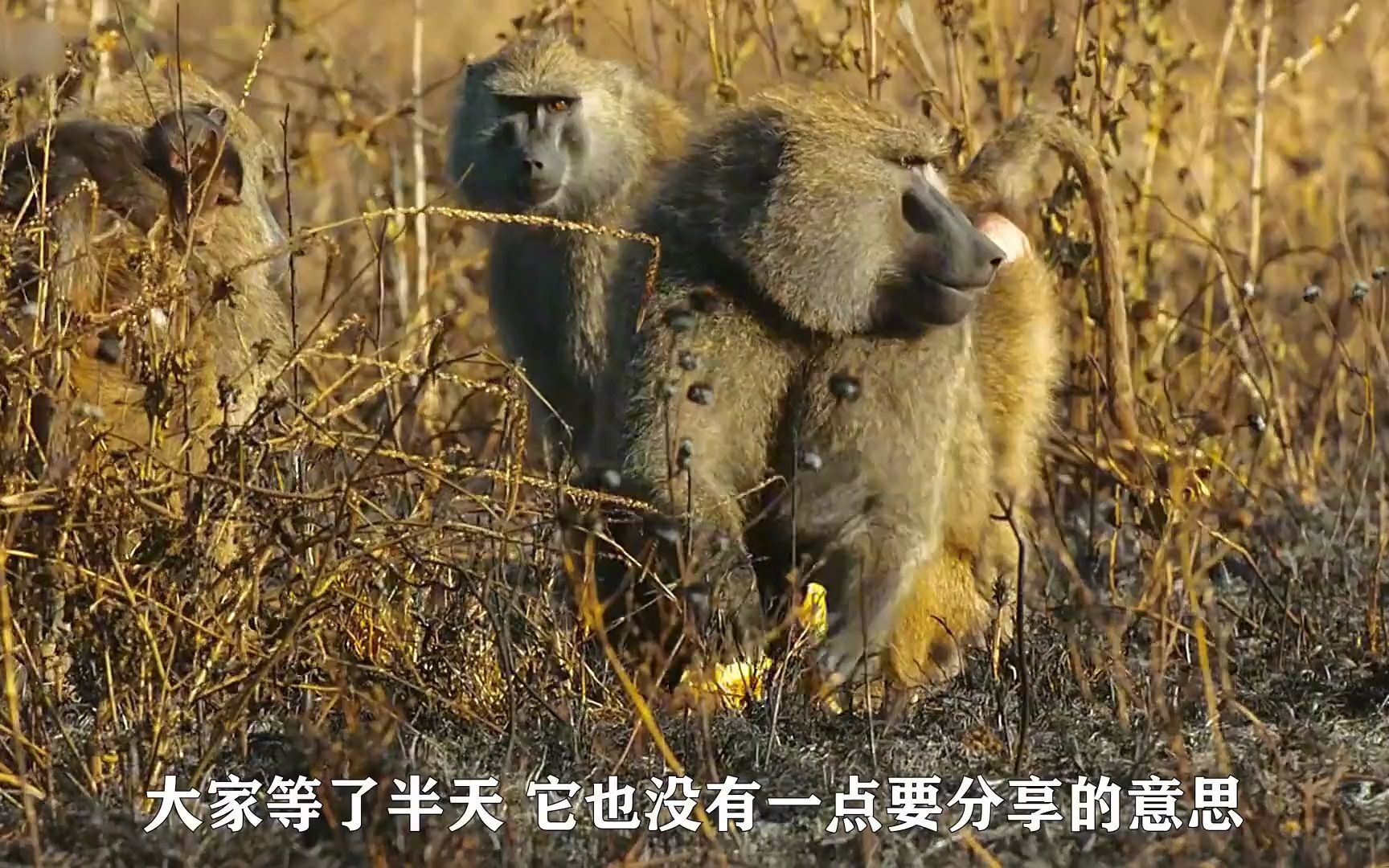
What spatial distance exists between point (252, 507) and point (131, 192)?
2.44ft

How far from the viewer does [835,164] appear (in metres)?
3.68

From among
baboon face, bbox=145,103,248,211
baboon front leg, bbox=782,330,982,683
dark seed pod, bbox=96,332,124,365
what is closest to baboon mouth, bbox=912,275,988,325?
baboon front leg, bbox=782,330,982,683

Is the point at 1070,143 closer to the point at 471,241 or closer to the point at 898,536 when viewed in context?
the point at 898,536

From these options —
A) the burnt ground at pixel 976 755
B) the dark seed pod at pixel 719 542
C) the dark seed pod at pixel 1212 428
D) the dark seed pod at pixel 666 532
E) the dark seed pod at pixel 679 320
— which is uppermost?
the dark seed pod at pixel 679 320

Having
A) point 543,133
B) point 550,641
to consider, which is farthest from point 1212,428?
point 543,133

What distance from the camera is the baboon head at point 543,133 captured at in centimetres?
525

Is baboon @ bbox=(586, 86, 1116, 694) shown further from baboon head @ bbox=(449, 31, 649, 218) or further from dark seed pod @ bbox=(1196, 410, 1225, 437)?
baboon head @ bbox=(449, 31, 649, 218)

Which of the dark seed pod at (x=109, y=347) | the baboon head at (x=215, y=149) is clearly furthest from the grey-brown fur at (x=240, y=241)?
the dark seed pod at (x=109, y=347)

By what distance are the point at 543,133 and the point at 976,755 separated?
2507mm

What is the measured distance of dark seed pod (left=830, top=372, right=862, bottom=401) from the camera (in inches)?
140

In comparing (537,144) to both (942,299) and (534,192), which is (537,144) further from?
(942,299)

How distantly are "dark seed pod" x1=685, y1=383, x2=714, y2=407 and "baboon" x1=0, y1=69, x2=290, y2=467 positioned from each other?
637mm

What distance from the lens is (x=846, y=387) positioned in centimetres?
355

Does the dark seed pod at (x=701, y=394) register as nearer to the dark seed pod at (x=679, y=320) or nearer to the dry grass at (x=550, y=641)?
the dark seed pod at (x=679, y=320)
